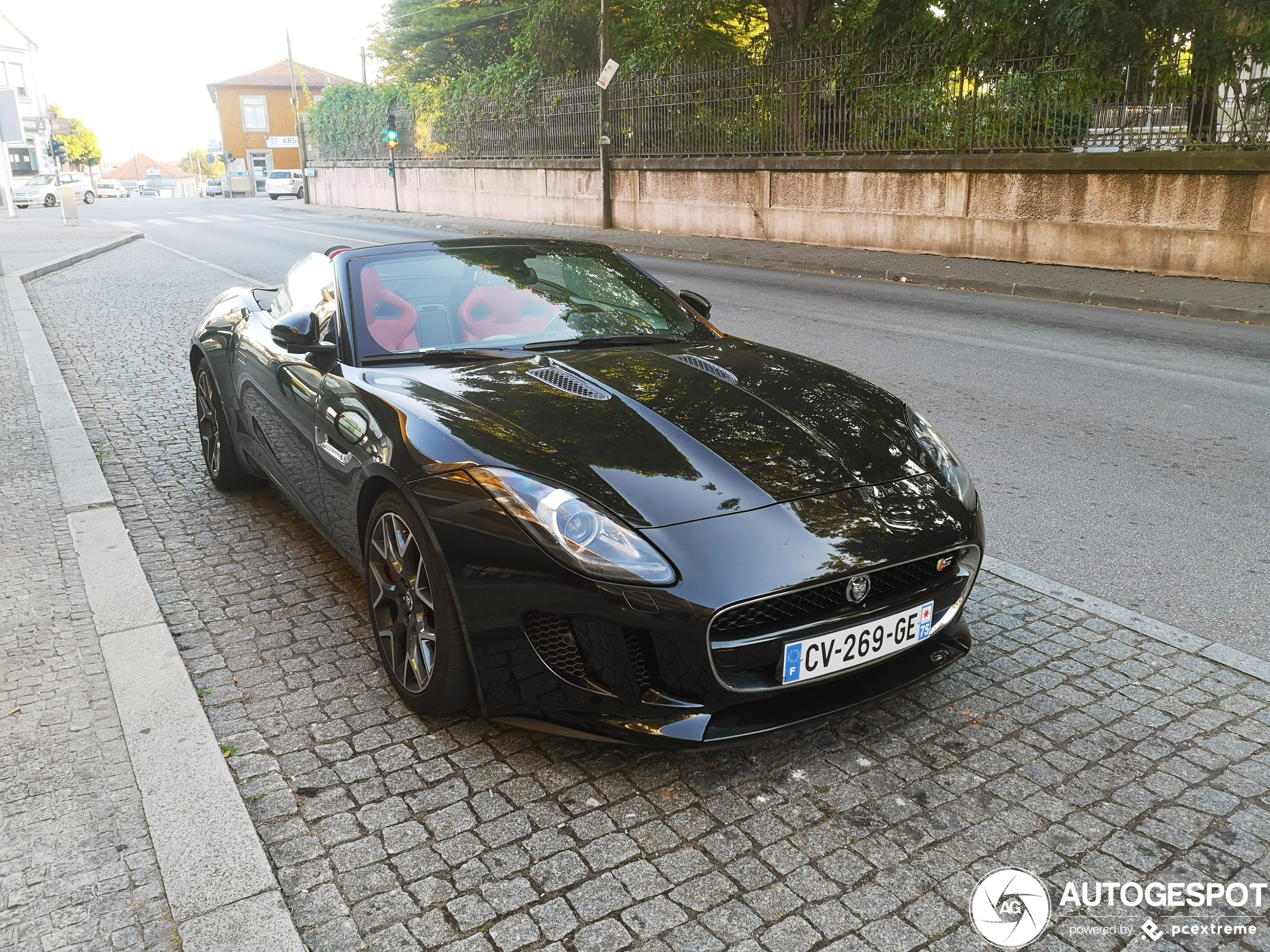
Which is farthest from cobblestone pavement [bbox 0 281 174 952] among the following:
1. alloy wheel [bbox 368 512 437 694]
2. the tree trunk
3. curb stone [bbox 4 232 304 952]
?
the tree trunk

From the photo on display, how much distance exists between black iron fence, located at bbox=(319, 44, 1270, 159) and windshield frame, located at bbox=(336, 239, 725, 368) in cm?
1141

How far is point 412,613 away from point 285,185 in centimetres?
5764

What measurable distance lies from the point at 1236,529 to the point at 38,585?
5.08 metres

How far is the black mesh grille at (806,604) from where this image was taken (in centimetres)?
262

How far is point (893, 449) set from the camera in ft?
10.7

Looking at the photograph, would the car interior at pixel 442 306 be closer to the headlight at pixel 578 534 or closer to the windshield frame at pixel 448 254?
the windshield frame at pixel 448 254

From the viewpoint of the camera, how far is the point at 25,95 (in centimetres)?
7000

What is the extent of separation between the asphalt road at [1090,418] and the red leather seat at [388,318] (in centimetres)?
256

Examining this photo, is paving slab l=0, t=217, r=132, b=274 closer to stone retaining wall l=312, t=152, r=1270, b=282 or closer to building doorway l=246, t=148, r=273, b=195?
stone retaining wall l=312, t=152, r=1270, b=282

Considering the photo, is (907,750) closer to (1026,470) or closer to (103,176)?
(1026,470)

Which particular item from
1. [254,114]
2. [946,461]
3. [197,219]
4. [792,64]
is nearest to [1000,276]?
[792,64]

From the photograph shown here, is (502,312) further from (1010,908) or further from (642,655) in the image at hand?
(1010,908)

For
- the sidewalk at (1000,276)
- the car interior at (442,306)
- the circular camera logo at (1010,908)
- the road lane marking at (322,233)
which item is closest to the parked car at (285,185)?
the road lane marking at (322,233)

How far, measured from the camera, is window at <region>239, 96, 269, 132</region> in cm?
8744
